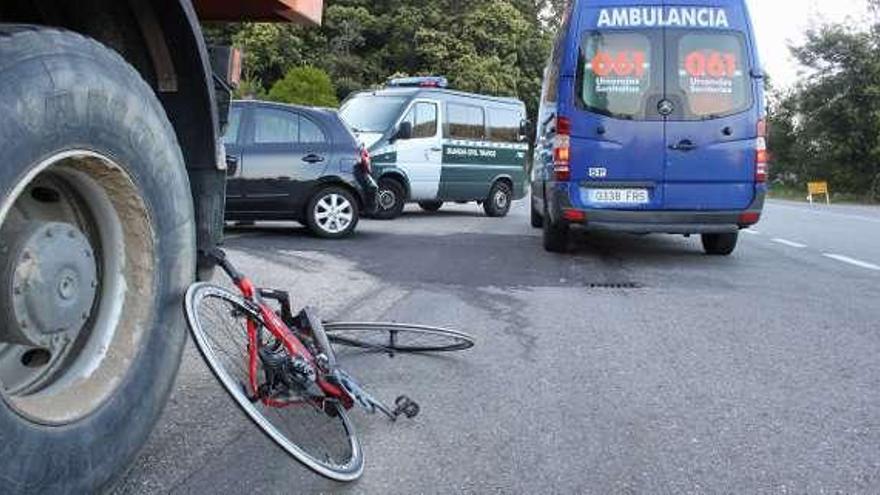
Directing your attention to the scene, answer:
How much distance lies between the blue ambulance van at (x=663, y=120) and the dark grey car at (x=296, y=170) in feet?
10.1

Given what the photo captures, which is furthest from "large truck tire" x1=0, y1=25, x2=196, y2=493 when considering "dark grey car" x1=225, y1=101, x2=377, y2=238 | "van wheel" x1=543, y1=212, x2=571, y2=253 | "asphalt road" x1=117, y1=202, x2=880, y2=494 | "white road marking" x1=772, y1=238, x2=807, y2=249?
"white road marking" x1=772, y1=238, x2=807, y2=249

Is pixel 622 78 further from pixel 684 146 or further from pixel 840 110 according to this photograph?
pixel 840 110

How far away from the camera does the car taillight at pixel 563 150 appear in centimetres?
1009

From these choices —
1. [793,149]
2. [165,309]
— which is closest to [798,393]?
[165,309]

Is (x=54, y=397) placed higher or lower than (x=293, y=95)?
lower

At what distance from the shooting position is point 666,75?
10055mm

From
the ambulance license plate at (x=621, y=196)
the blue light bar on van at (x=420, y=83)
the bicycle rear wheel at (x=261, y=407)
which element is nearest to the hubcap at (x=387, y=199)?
the blue light bar on van at (x=420, y=83)

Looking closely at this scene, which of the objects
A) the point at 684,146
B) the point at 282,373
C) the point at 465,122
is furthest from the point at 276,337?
the point at 465,122

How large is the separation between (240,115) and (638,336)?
7019mm

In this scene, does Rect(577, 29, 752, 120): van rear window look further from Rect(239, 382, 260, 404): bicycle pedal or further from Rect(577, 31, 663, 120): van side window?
Rect(239, 382, 260, 404): bicycle pedal

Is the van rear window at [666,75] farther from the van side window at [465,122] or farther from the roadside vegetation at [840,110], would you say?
the roadside vegetation at [840,110]

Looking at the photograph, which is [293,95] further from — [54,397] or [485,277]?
[54,397]

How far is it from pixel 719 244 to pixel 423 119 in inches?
255

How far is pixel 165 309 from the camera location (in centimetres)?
305
